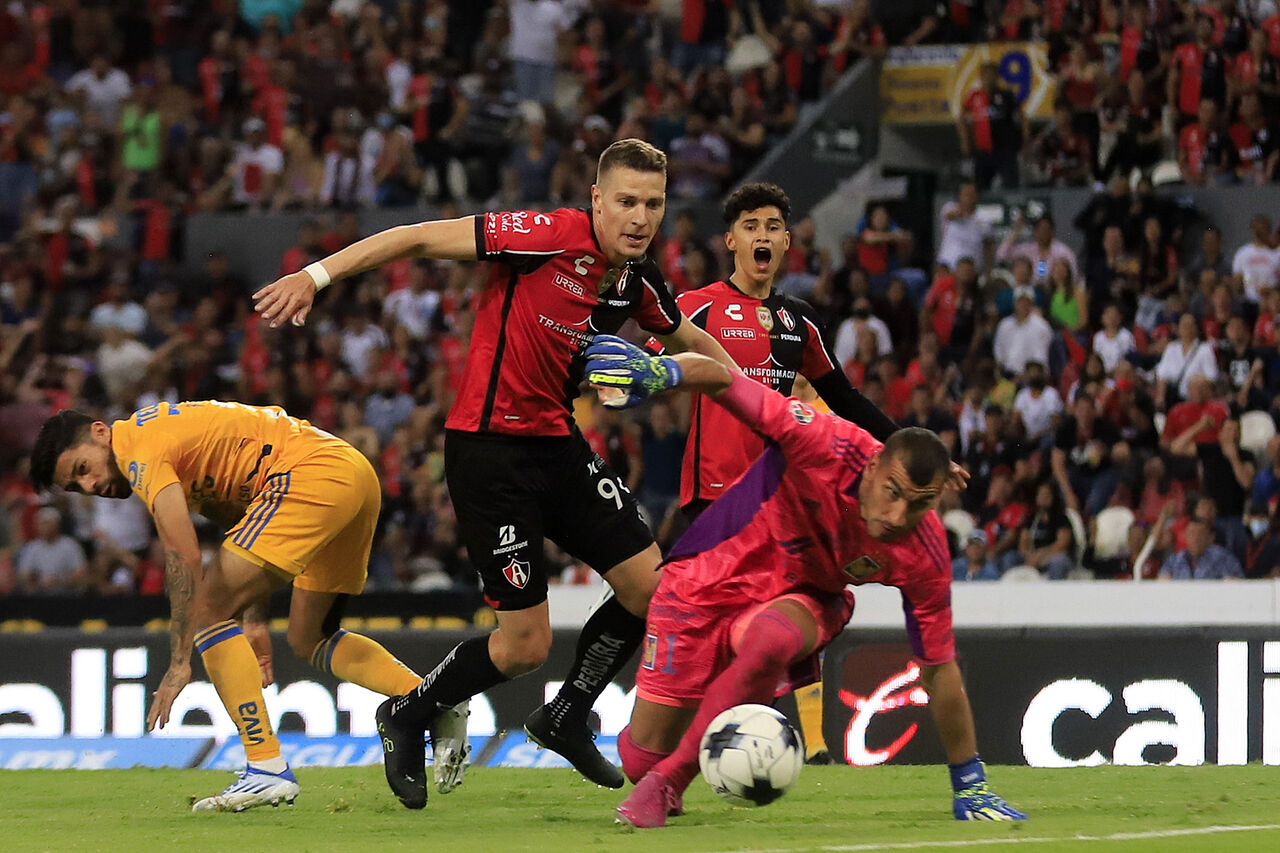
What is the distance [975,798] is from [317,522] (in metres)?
2.94

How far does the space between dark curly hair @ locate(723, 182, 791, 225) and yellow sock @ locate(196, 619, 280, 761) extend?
311 centimetres

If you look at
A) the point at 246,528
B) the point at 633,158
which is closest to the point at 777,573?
the point at 633,158

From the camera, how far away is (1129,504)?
1410 centimetres

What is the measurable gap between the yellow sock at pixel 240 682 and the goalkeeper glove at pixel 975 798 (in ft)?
9.18

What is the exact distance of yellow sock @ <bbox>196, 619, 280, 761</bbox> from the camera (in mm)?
7547

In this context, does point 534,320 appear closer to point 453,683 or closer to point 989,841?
point 453,683

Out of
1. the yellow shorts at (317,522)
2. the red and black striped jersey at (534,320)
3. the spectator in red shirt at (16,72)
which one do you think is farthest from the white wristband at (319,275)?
the spectator in red shirt at (16,72)

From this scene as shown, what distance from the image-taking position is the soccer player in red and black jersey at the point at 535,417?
24.0 ft

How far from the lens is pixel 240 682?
7.56 metres

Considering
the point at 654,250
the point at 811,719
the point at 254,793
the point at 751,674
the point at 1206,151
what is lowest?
the point at 811,719

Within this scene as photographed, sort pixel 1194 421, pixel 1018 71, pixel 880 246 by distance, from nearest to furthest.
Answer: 1. pixel 1194 421
2. pixel 880 246
3. pixel 1018 71

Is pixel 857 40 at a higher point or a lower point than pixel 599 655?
higher

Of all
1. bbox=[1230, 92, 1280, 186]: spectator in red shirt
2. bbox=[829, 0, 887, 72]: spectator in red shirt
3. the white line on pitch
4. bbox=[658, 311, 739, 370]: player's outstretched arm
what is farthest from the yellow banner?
the white line on pitch

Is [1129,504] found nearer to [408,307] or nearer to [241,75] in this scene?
[408,307]
